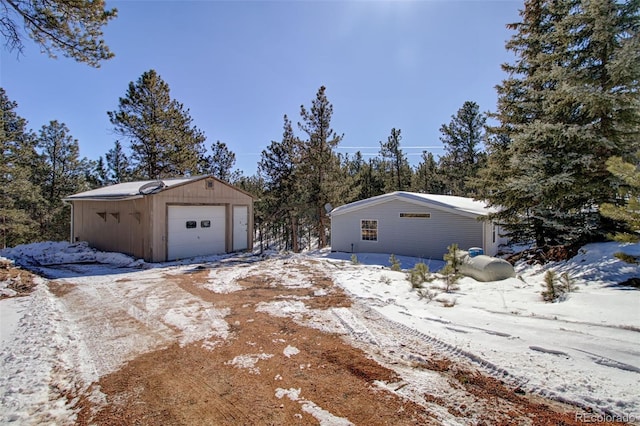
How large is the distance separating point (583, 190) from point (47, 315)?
11.0 metres

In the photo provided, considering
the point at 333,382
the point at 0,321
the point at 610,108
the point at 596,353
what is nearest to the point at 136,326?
the point at 0,321

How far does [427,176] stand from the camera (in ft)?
105

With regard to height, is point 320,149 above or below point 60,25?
above

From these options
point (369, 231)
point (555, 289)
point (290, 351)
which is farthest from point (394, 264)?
point (369, 231)

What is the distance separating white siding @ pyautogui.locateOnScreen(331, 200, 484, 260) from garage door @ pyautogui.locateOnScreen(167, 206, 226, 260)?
236 inches

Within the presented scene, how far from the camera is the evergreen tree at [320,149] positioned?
19844mm

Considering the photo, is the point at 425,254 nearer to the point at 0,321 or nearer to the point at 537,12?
the point at 537,12

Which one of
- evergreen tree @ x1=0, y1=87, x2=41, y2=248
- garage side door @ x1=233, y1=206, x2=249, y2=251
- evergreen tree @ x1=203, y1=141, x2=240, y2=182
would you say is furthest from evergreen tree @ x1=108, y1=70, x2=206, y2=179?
garage side door @ x1=233, y1=206, x2=249, y2=251

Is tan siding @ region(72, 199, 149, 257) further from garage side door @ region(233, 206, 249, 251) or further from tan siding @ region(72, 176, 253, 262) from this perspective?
garage side door @ region(233, 206, 249, 251)

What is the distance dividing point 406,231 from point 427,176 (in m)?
19.7

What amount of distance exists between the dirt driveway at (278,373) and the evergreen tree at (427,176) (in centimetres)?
2722

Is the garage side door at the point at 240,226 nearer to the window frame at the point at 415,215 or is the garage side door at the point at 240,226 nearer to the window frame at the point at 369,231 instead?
the window frame at the point at 369,231

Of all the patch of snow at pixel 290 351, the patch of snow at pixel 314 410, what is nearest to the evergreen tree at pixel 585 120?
the patch of snow at pixel 290 351

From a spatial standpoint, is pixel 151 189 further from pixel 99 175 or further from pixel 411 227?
pixel 99 175
